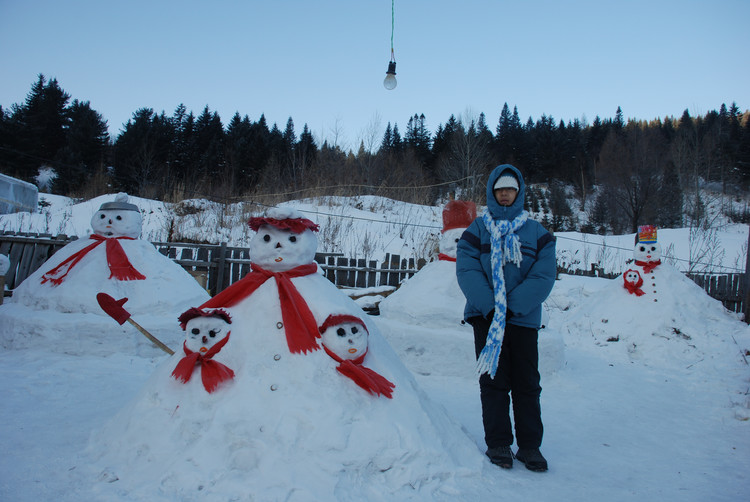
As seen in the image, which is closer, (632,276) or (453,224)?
(453,224)

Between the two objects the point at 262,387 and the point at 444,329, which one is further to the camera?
the point at 444,329

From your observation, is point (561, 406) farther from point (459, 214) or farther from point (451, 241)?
point (459, 214)

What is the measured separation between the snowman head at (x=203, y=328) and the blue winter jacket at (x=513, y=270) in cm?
142

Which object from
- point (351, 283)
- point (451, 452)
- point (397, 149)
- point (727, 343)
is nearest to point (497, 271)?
point (451, 452)

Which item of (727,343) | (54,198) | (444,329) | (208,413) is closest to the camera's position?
(208,413)

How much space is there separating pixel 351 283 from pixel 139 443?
5.06 m

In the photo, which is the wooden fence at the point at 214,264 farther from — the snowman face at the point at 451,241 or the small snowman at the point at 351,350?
the small snowman at the point at 351,350

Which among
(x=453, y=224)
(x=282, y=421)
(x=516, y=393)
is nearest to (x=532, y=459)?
(x=516, y=393)

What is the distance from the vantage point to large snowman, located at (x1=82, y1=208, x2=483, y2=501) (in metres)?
1.91

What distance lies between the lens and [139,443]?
2.09 meters

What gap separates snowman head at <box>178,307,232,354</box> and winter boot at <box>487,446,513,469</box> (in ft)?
5.40

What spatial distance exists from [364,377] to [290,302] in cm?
60

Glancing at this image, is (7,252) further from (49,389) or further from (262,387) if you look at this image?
(262,387)

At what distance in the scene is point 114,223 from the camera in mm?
4668
